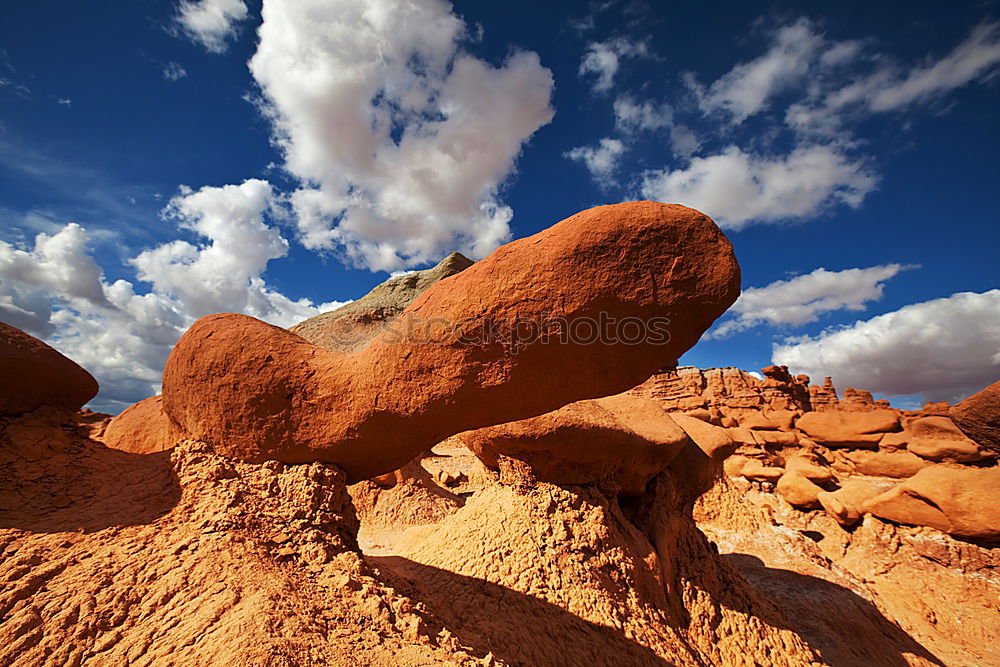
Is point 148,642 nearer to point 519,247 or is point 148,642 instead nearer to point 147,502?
point 147,502

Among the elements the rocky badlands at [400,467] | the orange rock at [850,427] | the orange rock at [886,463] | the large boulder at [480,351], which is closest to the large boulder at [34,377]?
the rocky badlands at [400,467]

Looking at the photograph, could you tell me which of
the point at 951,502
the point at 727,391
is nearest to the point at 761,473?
the point at 951,502

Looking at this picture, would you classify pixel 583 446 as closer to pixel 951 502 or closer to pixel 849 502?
pixel 951 502

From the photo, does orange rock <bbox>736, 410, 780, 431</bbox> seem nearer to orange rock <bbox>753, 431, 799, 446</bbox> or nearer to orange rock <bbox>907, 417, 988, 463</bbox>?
orange rock <bbox>753, 431, 799, 446</bbox>

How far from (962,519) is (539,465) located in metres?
6.59

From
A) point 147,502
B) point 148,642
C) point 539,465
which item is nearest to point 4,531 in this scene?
point 147,502

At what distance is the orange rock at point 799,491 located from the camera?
8016 mm

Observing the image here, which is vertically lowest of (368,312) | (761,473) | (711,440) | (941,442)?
(711,440)

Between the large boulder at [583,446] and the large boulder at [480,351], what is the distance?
1.13 m

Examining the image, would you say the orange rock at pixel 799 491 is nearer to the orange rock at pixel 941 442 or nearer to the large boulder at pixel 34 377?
the orange rock at pixel 941 442

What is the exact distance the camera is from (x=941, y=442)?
8234 millimetres

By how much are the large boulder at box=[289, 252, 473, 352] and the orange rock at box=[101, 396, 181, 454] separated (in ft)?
36.9

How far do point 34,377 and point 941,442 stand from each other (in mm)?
11845

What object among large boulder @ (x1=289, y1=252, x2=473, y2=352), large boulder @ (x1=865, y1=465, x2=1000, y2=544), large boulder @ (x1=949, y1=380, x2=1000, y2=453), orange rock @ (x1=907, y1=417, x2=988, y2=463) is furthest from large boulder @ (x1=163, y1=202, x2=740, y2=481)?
large boulder @ (x1=289, y1=252, x2=473, y2=352)
